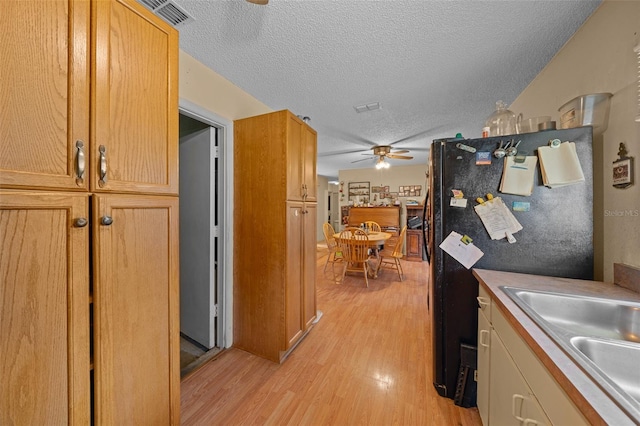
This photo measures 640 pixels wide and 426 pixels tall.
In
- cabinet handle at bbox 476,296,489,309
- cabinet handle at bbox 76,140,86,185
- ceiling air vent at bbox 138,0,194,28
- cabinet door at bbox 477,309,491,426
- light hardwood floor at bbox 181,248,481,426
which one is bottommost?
light hardwood floor at bbox 181,248,481,426

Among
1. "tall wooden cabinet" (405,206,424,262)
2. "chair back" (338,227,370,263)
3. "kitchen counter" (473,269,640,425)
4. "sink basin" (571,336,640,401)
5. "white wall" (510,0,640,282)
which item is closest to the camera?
"kitchen counter" (473,269,640,425)

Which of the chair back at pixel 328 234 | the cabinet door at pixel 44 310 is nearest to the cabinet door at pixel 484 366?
the cabinet door at pixel 44 310

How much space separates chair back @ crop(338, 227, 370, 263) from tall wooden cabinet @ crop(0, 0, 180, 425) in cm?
279

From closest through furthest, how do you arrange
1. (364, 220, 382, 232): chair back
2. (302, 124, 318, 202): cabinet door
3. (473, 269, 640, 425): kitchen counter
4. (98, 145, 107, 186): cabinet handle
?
(473, 269, 640, 425): kitchen counter < (98, 145, 107, 186): cabinet handle < (302, 124, 318, 202): cabinet door < (364, 220, 382, 232): chair back

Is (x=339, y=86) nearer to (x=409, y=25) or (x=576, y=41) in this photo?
(x=409, y=25)

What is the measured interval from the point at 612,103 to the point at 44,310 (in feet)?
8.57

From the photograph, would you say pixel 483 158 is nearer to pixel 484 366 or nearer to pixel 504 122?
pixel 504 122

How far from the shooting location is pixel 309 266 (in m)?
2.29

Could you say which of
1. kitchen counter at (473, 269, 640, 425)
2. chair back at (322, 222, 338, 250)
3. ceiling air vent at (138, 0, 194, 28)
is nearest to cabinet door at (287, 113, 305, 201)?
ceiling air vent at (138, 0, 194, 28)

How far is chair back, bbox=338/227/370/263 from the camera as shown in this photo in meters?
3.58

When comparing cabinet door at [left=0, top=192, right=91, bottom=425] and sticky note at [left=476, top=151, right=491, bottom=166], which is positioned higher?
sticky note at [left=476, top=151, right=491, bottom=166]

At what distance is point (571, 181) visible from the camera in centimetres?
126

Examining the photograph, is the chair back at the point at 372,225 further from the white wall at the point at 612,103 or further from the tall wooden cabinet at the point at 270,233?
the white wall at the point at 612,103

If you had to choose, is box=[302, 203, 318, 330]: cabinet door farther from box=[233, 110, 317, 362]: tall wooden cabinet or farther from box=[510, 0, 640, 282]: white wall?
box=[510, 0, 640, 282]: white wall
